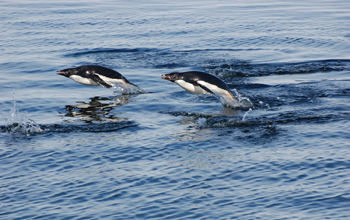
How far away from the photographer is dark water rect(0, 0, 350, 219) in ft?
26.1

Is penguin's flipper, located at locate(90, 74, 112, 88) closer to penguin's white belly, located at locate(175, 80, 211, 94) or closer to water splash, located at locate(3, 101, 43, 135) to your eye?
penguin's white belly, located at locate(175, 80, 211, 94)

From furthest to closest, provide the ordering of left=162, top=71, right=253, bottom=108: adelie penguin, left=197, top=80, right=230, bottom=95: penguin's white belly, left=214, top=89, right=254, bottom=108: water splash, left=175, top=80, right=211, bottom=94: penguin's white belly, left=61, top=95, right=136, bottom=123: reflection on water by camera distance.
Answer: left=175, top=80, right=211, bottom=94: penguin's white belly, left=197, top=80, right=230, bottom=95: penguin's white belly, left=162, top=71, right=253, bottom=108: adelie penguin, left=214, top=89, right=254, bottom=108: water splash, left=61, top=95, right=136, bottom=123: reflection on water

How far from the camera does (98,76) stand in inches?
614

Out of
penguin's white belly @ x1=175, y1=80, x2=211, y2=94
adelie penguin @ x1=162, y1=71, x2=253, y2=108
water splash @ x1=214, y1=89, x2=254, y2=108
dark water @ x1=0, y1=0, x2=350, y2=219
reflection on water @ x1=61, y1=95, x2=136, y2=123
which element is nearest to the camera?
dark water @ x1=0, y1=0, x2=350, y2=219

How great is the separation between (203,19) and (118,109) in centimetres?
2013

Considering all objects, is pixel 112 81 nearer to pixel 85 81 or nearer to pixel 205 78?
pixel 85 81

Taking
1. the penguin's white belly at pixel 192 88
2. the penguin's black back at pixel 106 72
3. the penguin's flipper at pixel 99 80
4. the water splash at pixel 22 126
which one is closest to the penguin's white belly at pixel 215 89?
the penguin's white belly at pixel 192 88

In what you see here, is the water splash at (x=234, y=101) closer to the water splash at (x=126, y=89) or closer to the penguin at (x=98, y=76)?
the water splash at (x=126, y=89)

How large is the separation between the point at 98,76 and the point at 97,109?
204 cm

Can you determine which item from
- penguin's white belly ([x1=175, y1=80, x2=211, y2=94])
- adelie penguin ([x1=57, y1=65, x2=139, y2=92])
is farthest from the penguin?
penguin's white belly ([x1=175, y1=80, x2=211, y2=94])

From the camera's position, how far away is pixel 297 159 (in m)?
9.64

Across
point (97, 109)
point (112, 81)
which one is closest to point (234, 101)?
point (97, 109)

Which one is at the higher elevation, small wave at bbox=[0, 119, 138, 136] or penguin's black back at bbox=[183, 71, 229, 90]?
penguin's black back at bbox=[183, 71, 229, 90]

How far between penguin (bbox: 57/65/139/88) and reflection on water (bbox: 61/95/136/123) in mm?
489
